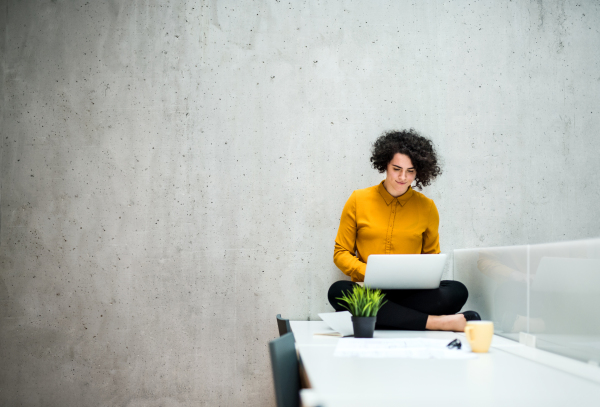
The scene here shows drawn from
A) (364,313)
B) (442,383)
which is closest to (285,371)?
(442,383)

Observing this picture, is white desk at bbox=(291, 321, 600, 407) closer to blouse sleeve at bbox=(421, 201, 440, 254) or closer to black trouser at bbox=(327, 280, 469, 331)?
black trouser at bbox=(327, 280, 469, 331)

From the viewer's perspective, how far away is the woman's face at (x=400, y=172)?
246cm

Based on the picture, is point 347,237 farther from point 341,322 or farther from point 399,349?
point 399,349

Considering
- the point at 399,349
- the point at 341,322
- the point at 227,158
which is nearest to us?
the point at 399,349

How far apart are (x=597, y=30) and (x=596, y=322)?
8.22 feet

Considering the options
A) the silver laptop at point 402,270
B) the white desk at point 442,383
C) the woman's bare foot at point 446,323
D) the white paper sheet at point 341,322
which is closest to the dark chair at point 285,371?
the white desk at point 442,383

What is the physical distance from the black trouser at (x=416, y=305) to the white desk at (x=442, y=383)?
2.12 ft

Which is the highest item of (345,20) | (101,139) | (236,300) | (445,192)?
(345,20)

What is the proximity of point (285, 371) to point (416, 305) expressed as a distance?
44.7 inches

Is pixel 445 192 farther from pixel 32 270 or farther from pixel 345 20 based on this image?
pixel 32 270

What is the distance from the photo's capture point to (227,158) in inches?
113

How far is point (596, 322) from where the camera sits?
135 cm

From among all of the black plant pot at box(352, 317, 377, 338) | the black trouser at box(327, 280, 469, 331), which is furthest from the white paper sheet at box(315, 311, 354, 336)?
the black trouser at box(327, 280, 469, 331)

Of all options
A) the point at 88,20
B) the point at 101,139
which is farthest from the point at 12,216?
the point at 88,20
